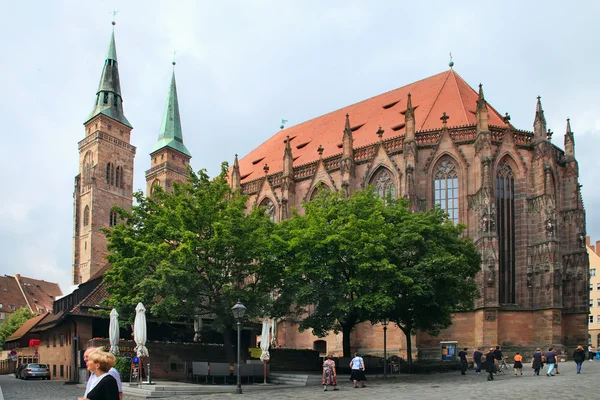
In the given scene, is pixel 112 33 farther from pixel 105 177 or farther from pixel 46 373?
pixel 46 373

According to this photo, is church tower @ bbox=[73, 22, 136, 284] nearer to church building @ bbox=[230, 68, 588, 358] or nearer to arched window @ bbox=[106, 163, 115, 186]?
arched window @ bbox=[106, 163, 115, 186]

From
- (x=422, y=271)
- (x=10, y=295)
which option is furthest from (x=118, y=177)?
(x=422, y=271)

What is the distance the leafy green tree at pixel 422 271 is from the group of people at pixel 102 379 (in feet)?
68.0

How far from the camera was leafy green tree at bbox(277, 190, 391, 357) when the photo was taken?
90.2ft

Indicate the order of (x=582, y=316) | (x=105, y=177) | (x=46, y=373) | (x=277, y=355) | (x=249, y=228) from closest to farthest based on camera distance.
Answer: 1. (x=249, y=228)
2. (x=277, y=355)
3. (x=46, y=373)
4. (x=582, y=316)
5. (x=105, y=177)

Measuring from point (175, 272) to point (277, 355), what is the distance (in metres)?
8.30

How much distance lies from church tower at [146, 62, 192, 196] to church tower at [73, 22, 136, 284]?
4276mm

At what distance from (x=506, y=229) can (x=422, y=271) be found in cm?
1496

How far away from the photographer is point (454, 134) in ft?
140

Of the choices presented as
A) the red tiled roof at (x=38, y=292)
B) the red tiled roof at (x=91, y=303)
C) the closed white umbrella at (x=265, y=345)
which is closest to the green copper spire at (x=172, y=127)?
the red tiled roof at (x=38, y=292)

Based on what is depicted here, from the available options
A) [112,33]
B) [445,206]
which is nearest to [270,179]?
[445,206]

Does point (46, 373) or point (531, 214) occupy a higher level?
point (531, 214)

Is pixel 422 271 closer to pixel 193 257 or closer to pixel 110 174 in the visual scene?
pixel 193 257

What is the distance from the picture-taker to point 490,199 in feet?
129
